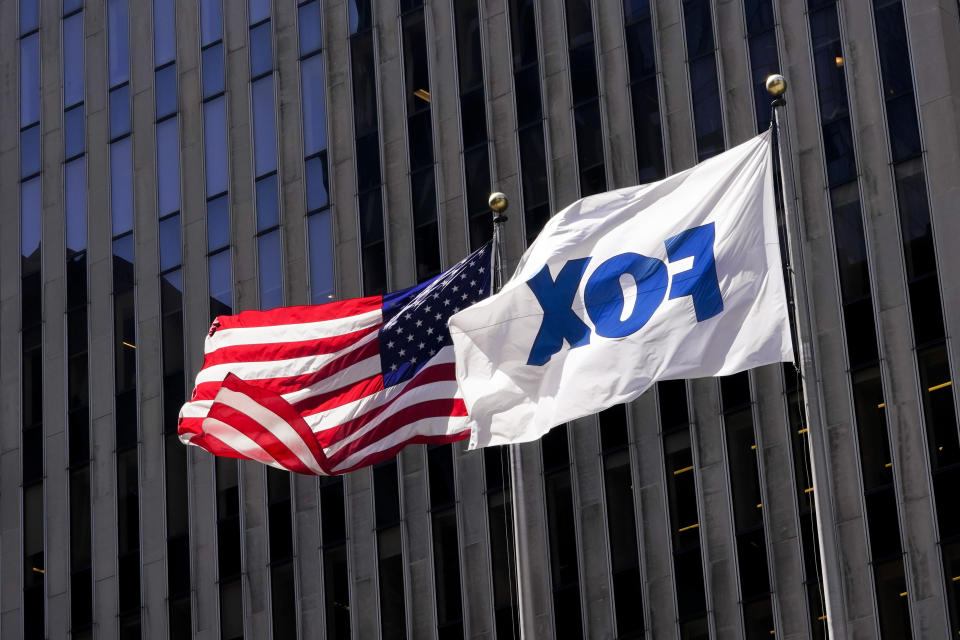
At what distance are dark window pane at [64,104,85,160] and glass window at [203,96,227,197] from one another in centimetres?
503

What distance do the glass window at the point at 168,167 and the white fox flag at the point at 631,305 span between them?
90.6 ft

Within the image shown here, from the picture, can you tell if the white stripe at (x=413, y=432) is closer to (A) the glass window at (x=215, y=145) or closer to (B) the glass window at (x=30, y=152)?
(A) the glass window at (x=215, y=145)

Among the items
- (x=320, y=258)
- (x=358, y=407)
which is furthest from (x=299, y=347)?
(x=320, y=258)

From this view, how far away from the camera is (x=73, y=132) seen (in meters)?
51.8

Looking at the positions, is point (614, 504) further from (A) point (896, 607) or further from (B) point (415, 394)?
(B) point (415, 394)

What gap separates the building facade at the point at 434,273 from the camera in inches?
1347

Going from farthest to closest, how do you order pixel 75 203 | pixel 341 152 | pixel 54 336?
pixel 75 203 < pixel 54 336 < pixel 341 152

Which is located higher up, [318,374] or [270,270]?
[270,270]

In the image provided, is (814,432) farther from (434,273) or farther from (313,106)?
(313,106)

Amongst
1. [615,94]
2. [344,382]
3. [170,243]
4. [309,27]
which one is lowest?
[344,382]

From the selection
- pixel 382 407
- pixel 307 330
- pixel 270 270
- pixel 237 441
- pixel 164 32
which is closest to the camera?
pixel 382 407

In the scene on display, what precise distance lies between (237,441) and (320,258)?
19885 mm

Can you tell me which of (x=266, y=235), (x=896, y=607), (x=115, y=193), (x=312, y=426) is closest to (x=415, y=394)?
(x=312, y=426)

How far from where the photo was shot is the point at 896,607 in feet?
107
